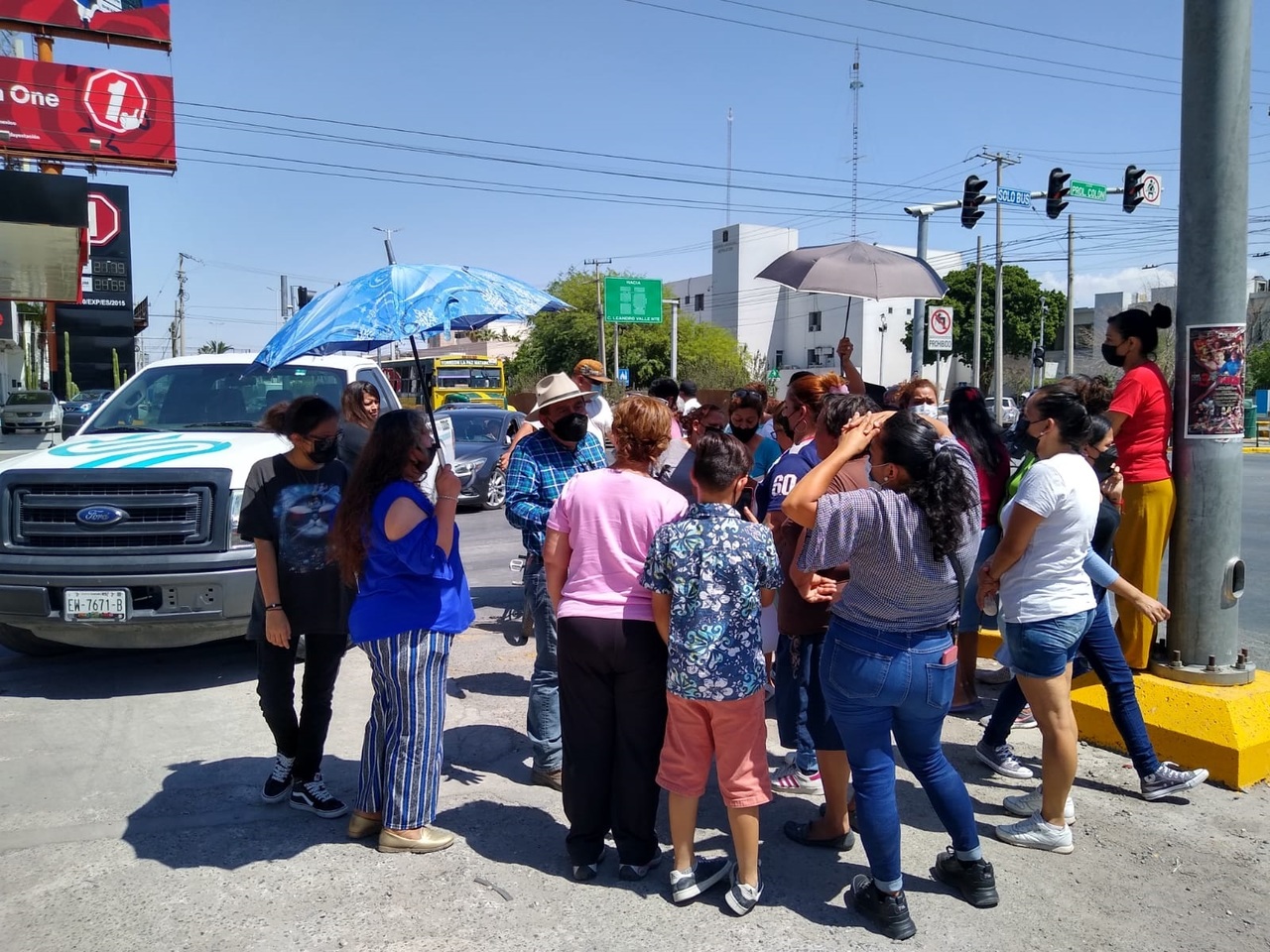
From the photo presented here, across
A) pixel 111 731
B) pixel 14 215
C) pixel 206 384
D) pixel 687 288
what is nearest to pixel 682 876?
pixel 111 731

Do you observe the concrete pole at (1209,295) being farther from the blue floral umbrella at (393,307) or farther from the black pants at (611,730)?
the blue floral umbrella at (393,307)

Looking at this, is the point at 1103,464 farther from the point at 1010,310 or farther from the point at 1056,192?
→ the point at 1010,310

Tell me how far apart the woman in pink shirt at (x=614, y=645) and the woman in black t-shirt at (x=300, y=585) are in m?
1.20

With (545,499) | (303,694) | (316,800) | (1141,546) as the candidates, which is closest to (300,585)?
(303,694)

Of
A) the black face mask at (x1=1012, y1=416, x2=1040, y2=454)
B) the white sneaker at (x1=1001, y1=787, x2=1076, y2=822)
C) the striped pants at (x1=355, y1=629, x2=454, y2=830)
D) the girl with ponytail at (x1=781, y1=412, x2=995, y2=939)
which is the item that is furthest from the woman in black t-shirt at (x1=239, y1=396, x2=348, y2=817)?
the black face mask at (x1=1012, y1=416, x2=1040, y2=454)

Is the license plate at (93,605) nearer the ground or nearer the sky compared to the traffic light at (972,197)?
nearer the ground

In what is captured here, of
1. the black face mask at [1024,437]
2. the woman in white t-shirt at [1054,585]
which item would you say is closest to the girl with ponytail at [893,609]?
the woman in white t-shirt at [1054,585]

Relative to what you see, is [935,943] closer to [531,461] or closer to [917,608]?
[917,608]

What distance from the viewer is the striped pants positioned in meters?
3.85

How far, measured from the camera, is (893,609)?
3305 millimetres

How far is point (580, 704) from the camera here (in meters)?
3.73

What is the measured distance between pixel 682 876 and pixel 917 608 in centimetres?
134

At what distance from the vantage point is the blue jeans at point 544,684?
4.58m

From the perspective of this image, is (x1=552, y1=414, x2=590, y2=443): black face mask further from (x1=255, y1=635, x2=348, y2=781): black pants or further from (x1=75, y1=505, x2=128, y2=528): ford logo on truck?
(x1=75, y1=505, x2=128, y2=528): ford logo on truck
